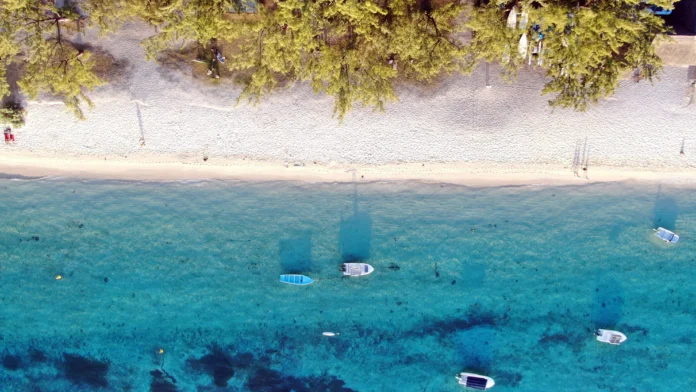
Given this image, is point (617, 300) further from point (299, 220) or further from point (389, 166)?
point (299, 220)

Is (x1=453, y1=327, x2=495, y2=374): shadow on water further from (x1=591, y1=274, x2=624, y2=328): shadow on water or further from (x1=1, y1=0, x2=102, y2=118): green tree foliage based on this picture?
(x1=1, y1=0, x2=102, y2=118): green tree foliage

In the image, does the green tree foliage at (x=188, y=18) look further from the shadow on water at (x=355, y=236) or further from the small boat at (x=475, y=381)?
the small boat at (x=475, y=381)

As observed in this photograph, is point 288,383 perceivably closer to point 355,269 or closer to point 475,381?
point 355,269

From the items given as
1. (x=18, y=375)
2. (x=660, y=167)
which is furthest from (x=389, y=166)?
(x=18, y=375)

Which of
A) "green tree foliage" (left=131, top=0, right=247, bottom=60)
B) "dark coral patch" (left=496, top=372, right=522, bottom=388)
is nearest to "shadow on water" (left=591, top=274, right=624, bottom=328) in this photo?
"dark coral patch" (left=496, top=372, right=522, bottom=388)

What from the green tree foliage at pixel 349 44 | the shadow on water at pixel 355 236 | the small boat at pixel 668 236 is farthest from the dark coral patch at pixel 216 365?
the small boat at pixel 668 236

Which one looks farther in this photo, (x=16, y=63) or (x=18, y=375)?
(x=18, y=375)
